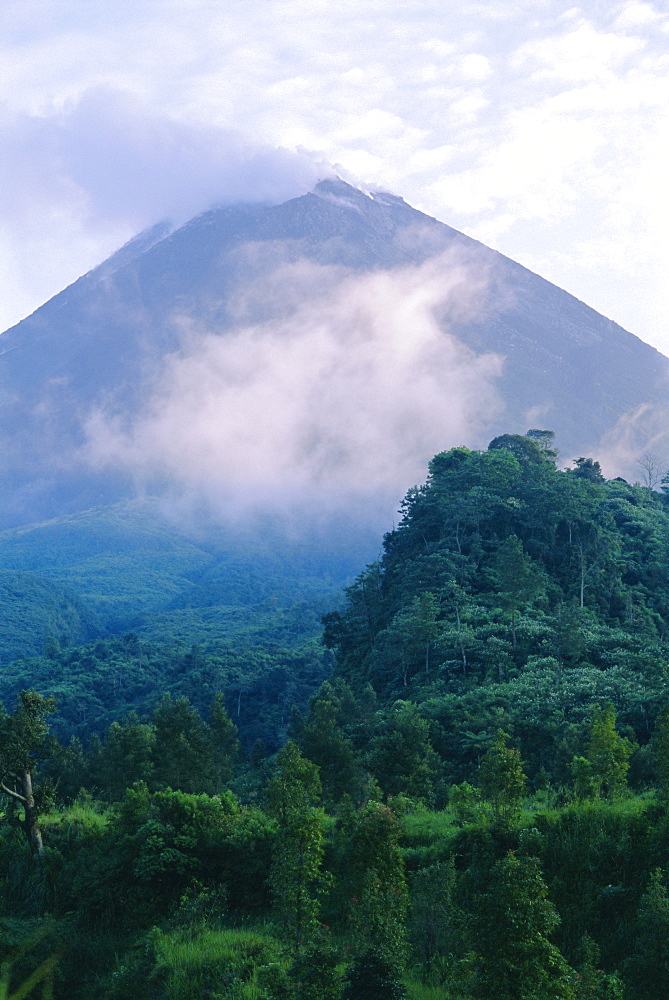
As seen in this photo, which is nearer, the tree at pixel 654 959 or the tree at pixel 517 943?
the tree at pixel 517 943

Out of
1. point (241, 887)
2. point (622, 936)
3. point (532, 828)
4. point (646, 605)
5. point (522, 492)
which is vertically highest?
point (522, 492)

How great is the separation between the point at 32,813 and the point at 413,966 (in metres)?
10.5

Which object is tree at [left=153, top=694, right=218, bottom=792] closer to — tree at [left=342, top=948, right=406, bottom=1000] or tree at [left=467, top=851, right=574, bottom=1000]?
tree at [left=342, top=948, right=406, bottom=1000]

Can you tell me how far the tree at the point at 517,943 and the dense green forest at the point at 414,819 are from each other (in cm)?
3

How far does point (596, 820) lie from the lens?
1670cm

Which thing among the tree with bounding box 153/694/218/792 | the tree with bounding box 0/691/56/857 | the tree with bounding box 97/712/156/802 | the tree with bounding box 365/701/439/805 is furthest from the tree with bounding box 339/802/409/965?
the tree with bounding box 97/712/156/802

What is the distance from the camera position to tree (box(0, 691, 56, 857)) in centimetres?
1944

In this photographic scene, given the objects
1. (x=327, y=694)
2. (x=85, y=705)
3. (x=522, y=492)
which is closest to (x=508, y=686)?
(x=327, y=694)

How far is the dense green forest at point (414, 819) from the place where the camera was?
41.2 ft

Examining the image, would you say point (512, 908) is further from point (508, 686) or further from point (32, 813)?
point (508, 686)

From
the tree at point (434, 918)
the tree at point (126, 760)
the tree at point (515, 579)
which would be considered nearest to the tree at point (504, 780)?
the tree at point (434, 918)

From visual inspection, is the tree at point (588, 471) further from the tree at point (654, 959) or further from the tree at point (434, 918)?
the tree at point (654, 959)

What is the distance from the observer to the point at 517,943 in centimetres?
988

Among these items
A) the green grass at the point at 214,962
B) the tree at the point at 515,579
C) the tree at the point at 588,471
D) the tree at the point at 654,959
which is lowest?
the green grass at the point at 214,962
